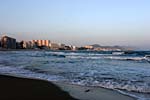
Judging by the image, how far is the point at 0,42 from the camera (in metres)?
141

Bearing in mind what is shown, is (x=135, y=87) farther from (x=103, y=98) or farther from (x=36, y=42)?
(x=36, y=42)

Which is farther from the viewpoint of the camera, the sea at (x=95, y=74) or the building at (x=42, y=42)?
the building at (x=42, y=42)

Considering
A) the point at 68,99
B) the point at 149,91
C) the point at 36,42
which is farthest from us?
the point at 36,42

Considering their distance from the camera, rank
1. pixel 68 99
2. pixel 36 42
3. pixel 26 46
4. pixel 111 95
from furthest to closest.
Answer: pixel 36 42
pixel 26 46
pixel 111 95
pixel 68 99

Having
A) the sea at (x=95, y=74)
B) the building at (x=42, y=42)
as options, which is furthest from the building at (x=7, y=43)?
the sea at (x=95, y=74)

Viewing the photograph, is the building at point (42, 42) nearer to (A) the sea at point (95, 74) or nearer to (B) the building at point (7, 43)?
(B) the building at point (7, 43)

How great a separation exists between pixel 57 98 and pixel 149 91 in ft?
11.7

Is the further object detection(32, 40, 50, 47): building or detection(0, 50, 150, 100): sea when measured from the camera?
detection(32, 40, 50, 47): building

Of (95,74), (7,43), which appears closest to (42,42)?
(7,43)

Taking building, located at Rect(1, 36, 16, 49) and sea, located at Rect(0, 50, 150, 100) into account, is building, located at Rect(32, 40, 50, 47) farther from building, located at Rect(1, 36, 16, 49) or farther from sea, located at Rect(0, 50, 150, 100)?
sea, located at Rect(0, 50, 150, 100)

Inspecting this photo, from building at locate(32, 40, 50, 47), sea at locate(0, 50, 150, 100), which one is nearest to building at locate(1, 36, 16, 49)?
building at locate(32, 40, 50, 47)

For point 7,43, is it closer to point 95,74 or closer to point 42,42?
point 42,42

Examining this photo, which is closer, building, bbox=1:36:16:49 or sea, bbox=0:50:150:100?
sea, bbox=0:50:150:100

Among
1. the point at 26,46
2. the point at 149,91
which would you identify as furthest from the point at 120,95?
the point at 26,46
